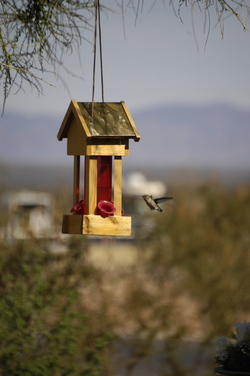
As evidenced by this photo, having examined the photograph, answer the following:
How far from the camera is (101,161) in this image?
2.83 m

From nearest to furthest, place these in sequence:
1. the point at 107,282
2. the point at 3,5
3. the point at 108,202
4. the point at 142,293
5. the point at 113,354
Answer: the point at 108,202 < the point at 3,5 < the point at 113,354 < the point at 107,282 < the point at 142,293

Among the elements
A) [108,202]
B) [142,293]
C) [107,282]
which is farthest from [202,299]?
[108,202]

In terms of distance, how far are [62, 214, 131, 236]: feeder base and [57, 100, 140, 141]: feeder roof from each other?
1.10ft

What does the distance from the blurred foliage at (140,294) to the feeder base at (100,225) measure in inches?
165

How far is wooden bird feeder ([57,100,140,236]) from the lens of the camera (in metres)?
2.67

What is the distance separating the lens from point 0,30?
278cm

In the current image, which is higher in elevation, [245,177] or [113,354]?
[245,177]

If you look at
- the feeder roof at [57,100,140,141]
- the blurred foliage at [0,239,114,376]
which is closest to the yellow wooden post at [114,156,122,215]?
the feeder roof at [57,100,140,141]

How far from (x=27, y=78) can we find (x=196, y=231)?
6888mm

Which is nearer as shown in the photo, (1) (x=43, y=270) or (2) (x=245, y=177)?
(1) (x=43, y=270)

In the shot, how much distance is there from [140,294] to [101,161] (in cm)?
577

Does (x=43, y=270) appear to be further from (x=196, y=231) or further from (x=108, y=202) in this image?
(x=108, y=202)

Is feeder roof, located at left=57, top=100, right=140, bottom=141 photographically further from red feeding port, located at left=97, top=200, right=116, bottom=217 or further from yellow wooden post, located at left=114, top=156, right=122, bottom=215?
red feeding port, located at left=97, top=200, right=116, bottom=217

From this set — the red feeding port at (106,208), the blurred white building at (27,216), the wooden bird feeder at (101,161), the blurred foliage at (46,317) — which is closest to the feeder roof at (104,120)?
the wooden bird feeder at (101,161)
